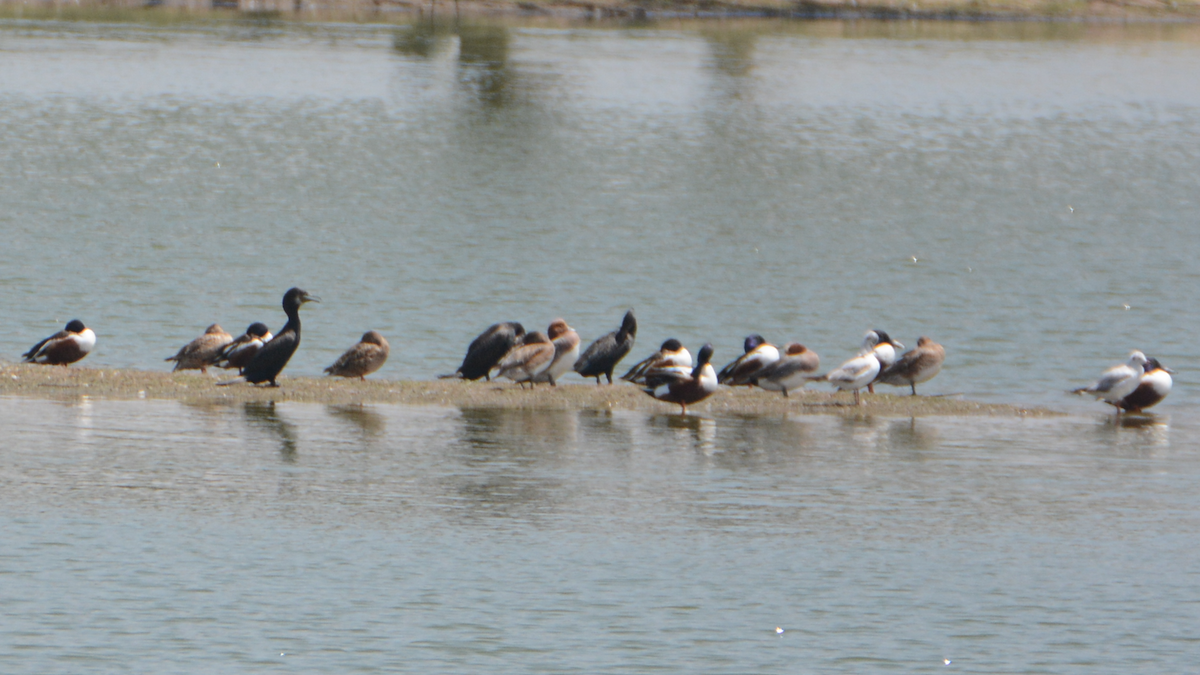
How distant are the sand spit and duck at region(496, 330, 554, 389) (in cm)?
20

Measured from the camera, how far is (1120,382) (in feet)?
74.2

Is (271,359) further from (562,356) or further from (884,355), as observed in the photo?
(884,355)

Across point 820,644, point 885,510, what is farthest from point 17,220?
point 820,644

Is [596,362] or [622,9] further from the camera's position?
[622,9]

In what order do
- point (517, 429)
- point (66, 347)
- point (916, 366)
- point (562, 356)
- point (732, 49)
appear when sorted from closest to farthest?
1. point (517, 429)
2. point (562, 356)
3. point (66, 347)
4. point (916, 366)
5. point (732, 49)

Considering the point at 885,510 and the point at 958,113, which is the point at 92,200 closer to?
the point at 885,510

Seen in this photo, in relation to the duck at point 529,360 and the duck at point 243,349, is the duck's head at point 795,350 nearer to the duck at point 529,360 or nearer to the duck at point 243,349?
the duck at point 529,360

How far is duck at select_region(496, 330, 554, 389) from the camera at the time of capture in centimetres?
2214

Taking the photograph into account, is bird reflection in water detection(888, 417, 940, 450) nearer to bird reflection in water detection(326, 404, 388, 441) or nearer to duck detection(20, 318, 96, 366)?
bird reflection in water detection(326, 404, 388, 441)

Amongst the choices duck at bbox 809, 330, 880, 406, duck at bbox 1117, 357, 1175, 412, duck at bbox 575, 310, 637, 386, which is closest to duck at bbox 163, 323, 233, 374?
duck at bbox 575, 310, 637, 386

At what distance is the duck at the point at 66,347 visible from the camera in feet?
74.6

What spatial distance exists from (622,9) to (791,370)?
260 feet

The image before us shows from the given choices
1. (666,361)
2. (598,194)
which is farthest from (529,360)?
(598,194)

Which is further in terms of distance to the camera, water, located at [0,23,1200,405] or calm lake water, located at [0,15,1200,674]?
water, located at [0,23,1200,405]
